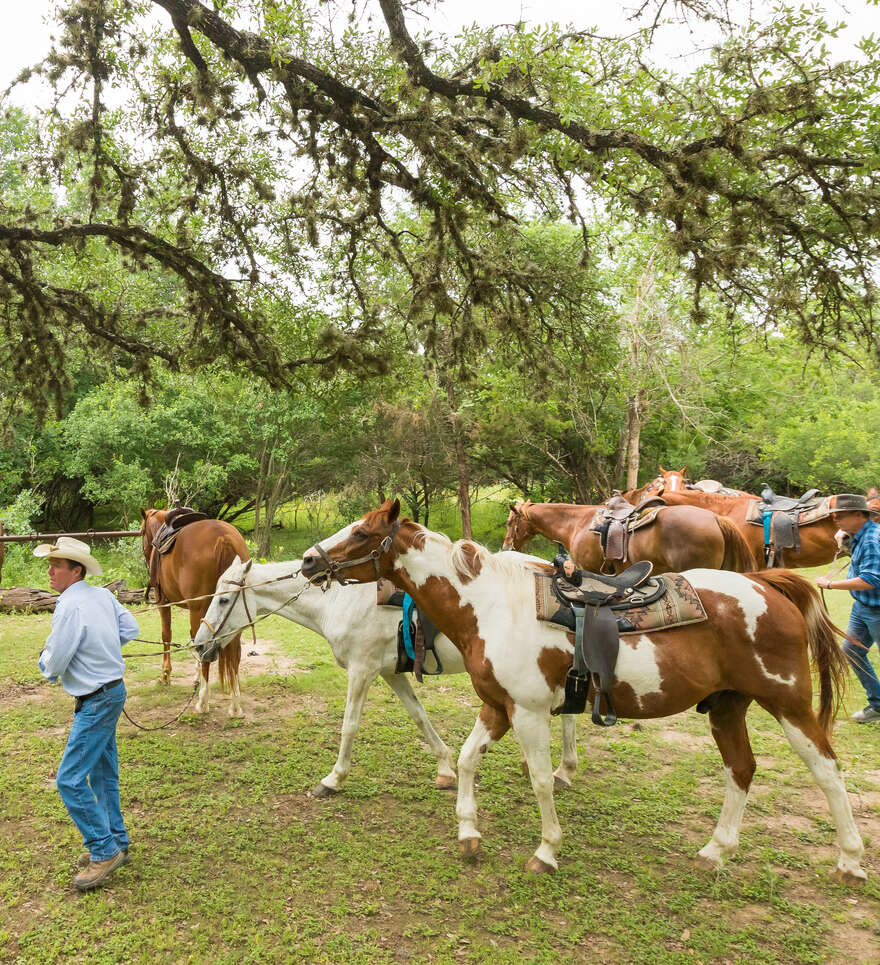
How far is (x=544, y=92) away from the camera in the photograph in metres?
4.45

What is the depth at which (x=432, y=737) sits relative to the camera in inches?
183

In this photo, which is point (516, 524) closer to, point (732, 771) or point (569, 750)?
point (569, 750)

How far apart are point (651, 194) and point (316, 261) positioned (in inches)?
175

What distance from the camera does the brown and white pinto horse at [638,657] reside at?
335 centimetres

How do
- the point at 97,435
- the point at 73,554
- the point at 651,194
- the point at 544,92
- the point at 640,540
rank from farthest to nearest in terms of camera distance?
the point at 97,435, the point at 640,540, the point at 651,194, the point at 544,92, the point at 73,554

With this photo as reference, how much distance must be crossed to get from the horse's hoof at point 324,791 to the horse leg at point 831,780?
9.54 feet

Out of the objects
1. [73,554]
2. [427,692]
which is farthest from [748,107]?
[427,692]

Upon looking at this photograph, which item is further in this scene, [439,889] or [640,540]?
[640,540]

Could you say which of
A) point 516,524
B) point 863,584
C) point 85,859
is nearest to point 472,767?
point 85,859

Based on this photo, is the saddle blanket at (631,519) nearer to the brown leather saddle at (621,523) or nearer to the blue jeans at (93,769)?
the brown leather saddle at (621,523)

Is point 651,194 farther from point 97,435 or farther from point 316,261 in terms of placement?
point 97,435

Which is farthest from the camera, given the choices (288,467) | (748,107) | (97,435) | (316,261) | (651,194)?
(288,467)

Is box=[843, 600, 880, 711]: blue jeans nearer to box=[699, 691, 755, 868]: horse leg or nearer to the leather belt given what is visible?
box=[699, 691, 755, 868]: horse leg

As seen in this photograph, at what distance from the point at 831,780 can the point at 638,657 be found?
3.81 feet
